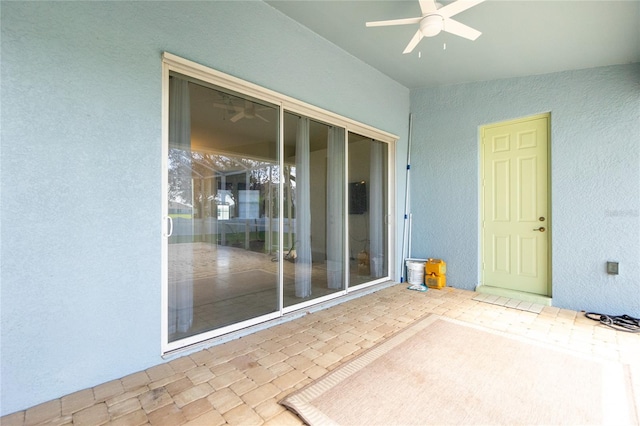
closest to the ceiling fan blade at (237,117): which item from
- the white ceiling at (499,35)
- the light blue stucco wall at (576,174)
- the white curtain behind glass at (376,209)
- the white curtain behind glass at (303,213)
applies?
the white curtain behind glass at (303,213)

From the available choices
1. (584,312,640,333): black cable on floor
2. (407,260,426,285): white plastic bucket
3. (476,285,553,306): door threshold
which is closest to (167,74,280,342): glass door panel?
(407,260,426,285): white plastic bucket

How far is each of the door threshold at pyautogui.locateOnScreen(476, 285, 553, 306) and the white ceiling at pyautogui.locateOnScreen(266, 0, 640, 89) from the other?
291 cm

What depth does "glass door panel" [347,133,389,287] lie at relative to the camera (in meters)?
4.12

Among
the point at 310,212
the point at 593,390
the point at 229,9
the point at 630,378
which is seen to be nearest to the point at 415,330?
the point at 593,390

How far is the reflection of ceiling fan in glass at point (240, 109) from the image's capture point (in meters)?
2.64

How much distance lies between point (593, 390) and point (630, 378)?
45 cm

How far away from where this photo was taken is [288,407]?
1.71 meters

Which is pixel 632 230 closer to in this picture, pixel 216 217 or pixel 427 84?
pixel 427 84

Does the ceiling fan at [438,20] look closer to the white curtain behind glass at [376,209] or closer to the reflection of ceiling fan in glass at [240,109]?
the reflection of ceiling fan in glass at [240,109]

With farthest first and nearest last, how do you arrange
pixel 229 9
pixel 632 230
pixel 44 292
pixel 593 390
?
pixel 632 230
pixel 229 9
pixel 593 390
pixel 44 292

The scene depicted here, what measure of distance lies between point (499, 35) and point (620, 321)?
10.9 feet

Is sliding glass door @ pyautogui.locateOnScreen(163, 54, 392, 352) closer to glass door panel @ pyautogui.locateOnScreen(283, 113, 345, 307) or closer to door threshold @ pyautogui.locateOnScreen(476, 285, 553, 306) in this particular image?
glass door panel @ pyautogui.locateOnScreen(283, 113, 345, 307)

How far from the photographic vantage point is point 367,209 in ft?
14.3

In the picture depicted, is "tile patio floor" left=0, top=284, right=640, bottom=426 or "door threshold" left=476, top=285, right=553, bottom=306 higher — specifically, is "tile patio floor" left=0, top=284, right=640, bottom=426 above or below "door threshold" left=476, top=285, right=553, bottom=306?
below
